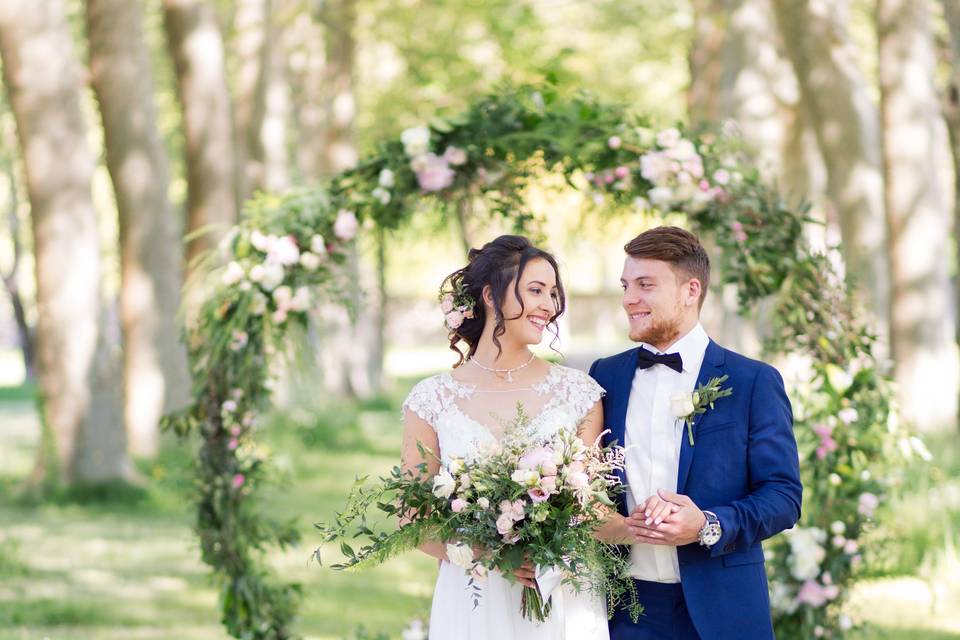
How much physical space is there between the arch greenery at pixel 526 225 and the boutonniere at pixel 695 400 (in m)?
2.12

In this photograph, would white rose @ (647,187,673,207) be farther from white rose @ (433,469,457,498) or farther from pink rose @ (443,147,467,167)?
white rose @ (433,469,457,498)

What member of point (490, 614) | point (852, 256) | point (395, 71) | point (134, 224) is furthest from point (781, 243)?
point (395, 71)

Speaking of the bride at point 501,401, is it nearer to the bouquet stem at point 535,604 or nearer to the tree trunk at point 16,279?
the bouquet stem at point 535,604

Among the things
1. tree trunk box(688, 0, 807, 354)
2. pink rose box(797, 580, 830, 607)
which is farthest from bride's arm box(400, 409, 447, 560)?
tree trunk box(688, 0, 807, 354)

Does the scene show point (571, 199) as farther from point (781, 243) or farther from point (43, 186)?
point (43, 186)

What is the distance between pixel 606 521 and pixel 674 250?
918 millimetres

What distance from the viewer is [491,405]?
15.2 feet

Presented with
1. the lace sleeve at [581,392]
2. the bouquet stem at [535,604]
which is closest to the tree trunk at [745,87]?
the lace sleeve at [581,392]

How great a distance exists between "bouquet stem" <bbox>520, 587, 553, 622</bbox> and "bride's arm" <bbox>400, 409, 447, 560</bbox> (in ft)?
1.06

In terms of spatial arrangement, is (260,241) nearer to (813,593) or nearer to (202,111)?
(813,593)

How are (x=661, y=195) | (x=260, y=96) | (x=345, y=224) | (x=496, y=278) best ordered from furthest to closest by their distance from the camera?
1. (x=260, y=96)
2. (x=345, y=224)
3. (x=661, y=195)
4. (x=496, y=278)

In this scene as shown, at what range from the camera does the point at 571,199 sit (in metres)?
7.62

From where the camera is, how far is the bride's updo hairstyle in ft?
15.2

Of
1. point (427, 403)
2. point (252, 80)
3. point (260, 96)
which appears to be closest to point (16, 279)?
point (252, 80)
